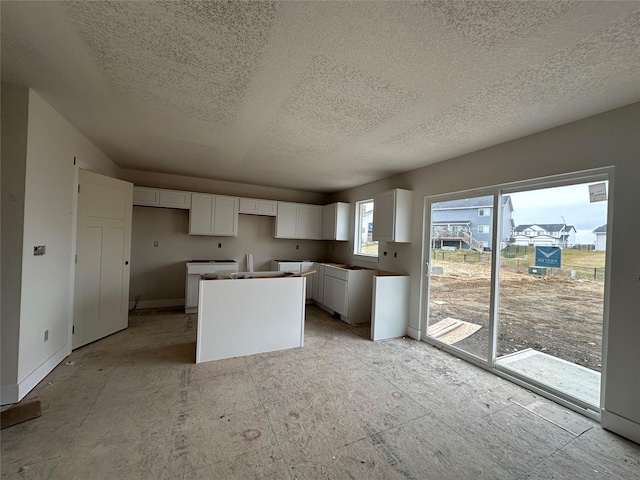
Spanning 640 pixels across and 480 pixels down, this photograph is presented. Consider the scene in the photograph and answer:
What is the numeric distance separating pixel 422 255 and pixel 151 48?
3688 mm

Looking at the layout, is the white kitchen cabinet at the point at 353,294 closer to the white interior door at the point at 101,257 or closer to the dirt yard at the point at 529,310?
the dirt yard at the point at 529,310

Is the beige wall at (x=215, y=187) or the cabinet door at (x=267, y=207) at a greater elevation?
the beige wall at (x=215, y=187)

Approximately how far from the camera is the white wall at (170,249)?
186 inches

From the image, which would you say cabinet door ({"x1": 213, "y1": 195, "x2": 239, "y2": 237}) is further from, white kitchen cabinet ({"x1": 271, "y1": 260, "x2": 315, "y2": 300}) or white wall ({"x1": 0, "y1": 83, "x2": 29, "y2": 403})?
white wall ({"x1": 0, "y1": 83, "x2": 29, "y2": 403})

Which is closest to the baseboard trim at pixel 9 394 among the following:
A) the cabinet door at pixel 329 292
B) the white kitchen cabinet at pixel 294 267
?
the white kitchen cabinet at pixel 294 267

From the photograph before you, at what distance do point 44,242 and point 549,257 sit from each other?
4891 mm

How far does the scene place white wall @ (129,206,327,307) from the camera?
4.73 metres

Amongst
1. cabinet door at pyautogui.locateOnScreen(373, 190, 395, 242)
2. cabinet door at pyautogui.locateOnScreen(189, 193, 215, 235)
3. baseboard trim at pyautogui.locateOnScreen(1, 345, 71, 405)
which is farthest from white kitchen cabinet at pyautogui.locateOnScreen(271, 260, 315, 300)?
baseboard trim at pyautogui.locateOnScreen(1, 345, 71, 405)

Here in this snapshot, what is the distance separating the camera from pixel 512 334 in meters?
2.81

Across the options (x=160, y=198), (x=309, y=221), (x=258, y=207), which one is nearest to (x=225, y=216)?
(x=258, y=207)

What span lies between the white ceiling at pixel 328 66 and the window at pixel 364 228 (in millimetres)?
2397

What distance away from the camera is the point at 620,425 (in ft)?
6.40

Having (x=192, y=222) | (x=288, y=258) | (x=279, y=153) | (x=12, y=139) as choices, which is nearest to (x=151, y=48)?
(x=12, y=139)

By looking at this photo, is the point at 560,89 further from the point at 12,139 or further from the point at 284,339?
the point at 12,139
